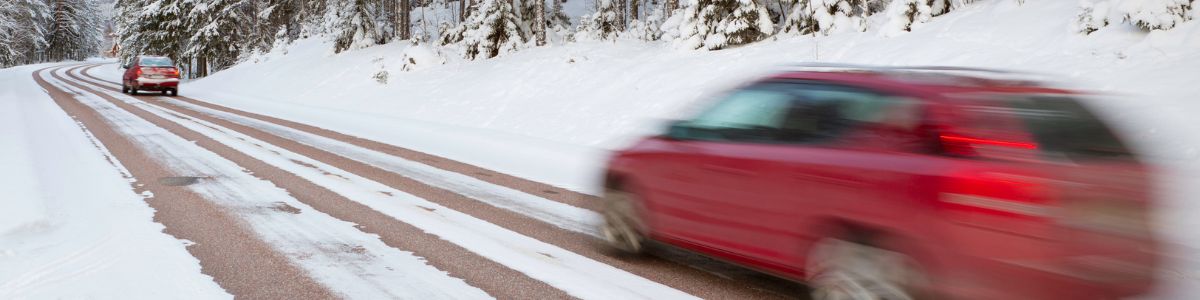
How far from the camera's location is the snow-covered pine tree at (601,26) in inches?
990

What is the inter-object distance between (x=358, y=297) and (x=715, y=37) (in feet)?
49.4

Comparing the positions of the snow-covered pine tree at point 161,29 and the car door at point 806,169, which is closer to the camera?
the car door at point 806,169

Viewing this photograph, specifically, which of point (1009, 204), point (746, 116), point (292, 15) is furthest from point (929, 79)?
point (292, 15)

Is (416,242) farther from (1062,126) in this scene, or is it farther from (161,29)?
(161,29)

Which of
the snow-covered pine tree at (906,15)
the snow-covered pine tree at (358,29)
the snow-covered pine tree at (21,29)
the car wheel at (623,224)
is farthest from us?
the snow-covered pine tree at (21,29)

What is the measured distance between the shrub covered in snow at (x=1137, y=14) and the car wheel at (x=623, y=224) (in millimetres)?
8298

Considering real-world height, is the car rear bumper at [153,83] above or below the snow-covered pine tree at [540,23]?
below

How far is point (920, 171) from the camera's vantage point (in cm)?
372

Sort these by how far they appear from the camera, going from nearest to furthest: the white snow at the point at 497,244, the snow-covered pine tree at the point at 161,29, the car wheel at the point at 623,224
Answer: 1. the white snow at the point at 497,244
2. the car wheel at the point at 623,224
3. the snow-covered pine tree at the point at 161,29

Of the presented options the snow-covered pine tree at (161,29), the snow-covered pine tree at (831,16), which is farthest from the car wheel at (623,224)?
the snow-covered pine tree at (161,29)

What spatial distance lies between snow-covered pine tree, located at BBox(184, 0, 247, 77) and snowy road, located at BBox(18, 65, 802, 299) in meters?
36.8

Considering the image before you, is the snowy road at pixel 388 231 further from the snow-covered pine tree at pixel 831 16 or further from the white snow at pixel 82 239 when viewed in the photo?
the snow-covered pine tree at pixel 831 16

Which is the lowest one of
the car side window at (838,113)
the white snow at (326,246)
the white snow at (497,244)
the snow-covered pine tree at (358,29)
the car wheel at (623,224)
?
the white snow at (497,244)

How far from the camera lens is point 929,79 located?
415 centimetres
